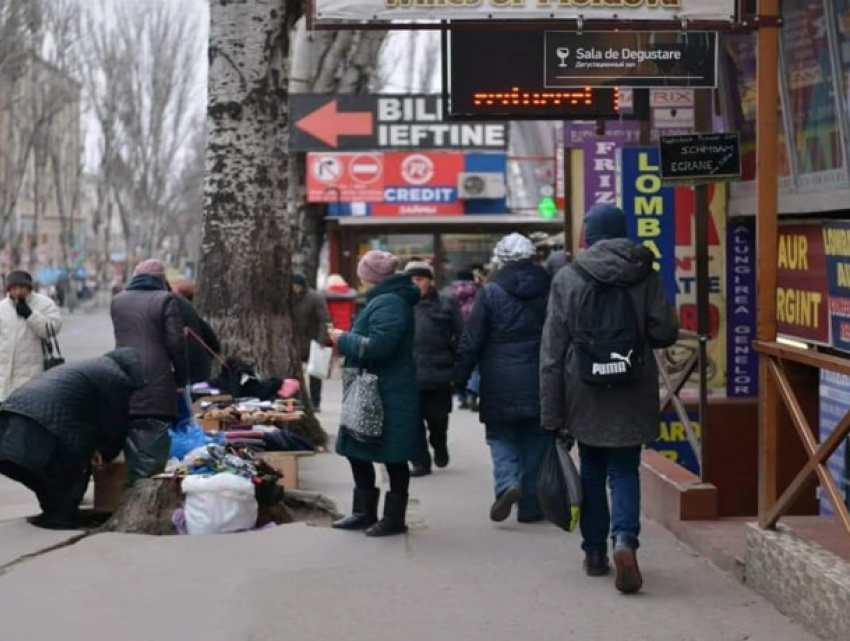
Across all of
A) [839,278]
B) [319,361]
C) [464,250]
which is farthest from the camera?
[464,250]

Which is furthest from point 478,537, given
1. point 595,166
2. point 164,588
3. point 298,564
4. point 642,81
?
point 595,166

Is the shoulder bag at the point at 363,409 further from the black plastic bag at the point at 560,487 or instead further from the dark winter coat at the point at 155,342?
the dark winter coat at the point at 155,342

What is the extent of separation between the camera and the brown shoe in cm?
672

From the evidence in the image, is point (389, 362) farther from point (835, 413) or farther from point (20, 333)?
point (20, 333)

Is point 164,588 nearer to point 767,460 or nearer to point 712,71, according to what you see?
point 767,460

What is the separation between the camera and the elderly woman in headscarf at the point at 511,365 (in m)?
8.77

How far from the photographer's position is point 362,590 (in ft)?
22.7

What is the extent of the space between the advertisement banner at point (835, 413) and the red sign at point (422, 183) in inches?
745

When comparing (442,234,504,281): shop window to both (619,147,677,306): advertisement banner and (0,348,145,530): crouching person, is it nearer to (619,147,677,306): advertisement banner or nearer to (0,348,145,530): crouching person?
(619,147,677,306): advertisement banner

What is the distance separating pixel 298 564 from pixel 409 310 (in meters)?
1.56

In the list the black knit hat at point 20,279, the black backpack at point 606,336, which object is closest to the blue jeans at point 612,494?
the black backpack at point 606,336

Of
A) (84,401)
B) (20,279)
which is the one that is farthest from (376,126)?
(84,401)

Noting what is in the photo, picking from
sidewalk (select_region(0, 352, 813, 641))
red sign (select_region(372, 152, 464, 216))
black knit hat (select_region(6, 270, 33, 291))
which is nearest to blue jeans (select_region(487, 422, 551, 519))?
sidewalk (select_region(0, 352, 813, 641))

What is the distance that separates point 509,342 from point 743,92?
2171 mm
